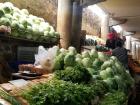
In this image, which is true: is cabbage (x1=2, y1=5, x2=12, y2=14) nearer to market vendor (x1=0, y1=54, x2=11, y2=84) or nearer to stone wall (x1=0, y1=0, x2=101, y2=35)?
stone wall (x1=0, y1=0, x2=101, y2=35)

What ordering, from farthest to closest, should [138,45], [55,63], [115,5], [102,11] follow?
[138,45]
[102,11]
[115,5]
[55,63]

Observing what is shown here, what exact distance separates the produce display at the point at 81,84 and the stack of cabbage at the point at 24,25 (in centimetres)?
128

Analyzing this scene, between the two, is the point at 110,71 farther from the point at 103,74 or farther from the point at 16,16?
the point at 16,16

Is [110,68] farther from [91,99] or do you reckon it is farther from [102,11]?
[102,11]

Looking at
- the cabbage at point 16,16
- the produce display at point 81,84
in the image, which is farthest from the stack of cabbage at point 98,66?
the cabbage at point 16,16

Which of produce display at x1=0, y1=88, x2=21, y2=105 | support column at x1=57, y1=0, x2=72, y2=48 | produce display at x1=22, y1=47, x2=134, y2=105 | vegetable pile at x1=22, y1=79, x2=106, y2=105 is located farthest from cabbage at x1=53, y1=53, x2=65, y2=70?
support column at x1=57, y1=0, x2=72, y2=48

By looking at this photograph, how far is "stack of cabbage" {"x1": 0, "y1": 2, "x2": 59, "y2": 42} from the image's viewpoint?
557 centimetres

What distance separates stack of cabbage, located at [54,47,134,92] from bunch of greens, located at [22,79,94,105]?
1.26m

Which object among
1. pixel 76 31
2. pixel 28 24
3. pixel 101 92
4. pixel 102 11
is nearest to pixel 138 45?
pixel 102 11

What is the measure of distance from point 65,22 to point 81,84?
4.35 meters

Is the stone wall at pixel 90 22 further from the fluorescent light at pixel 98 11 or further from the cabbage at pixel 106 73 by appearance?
the cabbage at pixel 106 73

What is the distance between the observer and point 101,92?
3725 millimetres

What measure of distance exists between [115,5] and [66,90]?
1013cm

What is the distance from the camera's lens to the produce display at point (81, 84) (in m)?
2.62
